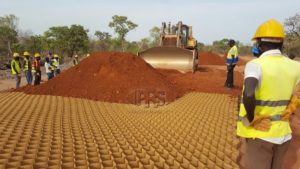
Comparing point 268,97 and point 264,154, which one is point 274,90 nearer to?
point 268,97

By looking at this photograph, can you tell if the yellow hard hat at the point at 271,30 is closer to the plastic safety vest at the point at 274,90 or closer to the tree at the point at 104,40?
the plastic safety vest at the point at 274,90

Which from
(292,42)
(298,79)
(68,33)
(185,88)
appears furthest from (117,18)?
(298,79)

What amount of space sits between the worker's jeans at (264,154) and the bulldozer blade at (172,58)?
12126 millimetres

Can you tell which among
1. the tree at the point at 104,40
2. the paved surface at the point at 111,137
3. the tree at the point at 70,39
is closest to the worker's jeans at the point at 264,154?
the paved surface at the point at 111,137

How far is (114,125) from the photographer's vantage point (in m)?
5.02

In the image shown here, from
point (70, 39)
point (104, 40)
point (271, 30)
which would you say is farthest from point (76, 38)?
point (271, 30)

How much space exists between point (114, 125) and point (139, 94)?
12.9 ft

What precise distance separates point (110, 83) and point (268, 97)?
301 inches

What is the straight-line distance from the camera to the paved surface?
3.29 m

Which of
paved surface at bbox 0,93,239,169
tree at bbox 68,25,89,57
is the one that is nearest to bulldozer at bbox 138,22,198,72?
paved surface at bbox 0,93,239,169

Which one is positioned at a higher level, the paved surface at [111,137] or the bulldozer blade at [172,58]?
the bulldozer blade at [172,58]

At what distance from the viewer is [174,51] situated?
14.5 m

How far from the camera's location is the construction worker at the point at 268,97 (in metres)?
2.01

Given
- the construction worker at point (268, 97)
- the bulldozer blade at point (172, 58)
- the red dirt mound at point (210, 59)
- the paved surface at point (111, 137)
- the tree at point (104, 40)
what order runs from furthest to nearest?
the tree at point (104, 40) < the red dirt mound at point (210, 59) < the bulldozer blade at point (172, 58) < the paved surface at point (111, 137) < the construction worker at point (268, 97)
